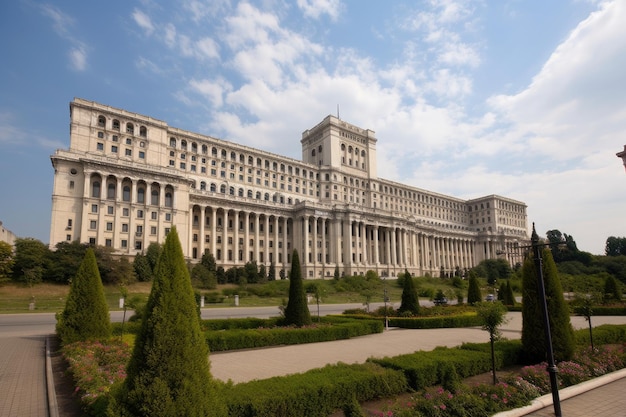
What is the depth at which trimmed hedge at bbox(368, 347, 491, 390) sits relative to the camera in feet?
36.0

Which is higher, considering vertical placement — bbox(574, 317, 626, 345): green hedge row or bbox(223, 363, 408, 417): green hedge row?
bbox(223, 363, 408, 417): green hedge row

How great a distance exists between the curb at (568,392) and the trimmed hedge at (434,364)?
2228 mm

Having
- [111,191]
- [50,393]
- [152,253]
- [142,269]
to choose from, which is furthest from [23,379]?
[111,191]

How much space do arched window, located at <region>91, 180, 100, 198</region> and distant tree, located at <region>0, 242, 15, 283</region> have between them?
54.1 feet

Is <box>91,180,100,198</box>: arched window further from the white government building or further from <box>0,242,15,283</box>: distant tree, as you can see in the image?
<box>0,242,15,283</box>: distant tree

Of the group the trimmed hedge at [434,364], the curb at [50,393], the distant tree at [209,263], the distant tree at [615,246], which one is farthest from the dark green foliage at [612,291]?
the distant tree at [615,246]

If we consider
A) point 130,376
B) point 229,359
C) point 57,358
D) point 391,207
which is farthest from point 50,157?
point 391,207

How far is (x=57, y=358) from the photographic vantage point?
16234mm

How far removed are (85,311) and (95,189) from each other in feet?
179

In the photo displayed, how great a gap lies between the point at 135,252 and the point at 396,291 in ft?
156

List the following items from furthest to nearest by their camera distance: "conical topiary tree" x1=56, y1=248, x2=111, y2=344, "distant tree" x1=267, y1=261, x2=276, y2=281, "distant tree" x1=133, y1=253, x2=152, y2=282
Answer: "distant tree" x1=267, y1=261, x2=276, y2=281, "distant tree" x1=133, y1=253, x2=152, y2=282, "conical topiary tree" x1=56, y1=248, x2=111, y2=344

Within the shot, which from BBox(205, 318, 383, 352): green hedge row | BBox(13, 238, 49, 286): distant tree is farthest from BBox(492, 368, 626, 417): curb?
BBox(13, 238, 49, 286): distant tree

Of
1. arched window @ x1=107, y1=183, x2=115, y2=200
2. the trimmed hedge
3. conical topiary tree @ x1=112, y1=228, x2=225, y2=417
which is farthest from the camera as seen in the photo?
arched window @ x1=107, y1=183, x2=115, y2=200

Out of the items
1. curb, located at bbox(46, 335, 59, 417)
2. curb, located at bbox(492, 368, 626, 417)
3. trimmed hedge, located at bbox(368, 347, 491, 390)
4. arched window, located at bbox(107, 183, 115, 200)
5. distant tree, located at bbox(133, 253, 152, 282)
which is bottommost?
curb, located at bbox(492, 368, 626, 417)
